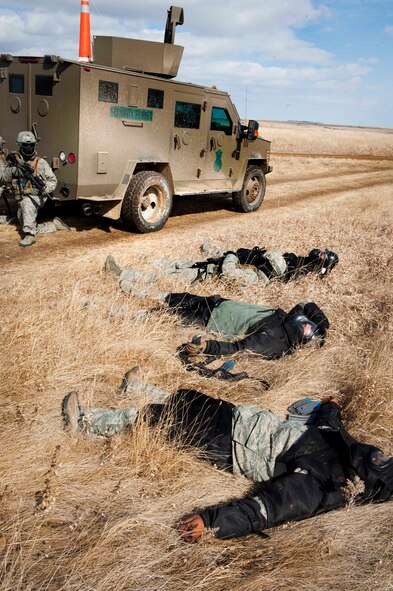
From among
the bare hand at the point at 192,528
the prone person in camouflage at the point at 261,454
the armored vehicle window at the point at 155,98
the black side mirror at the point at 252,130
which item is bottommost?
the bare hand at the point at 192,528

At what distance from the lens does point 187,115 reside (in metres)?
8.45

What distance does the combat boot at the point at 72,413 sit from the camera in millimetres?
3174

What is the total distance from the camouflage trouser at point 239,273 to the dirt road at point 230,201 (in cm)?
199

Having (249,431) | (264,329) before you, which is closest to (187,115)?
(264,329)

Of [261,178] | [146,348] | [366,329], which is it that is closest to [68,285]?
[146,348]

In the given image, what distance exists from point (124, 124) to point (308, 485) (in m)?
5.89

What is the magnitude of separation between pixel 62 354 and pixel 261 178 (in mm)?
7751

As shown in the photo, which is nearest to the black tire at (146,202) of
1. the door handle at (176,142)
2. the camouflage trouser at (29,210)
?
the door handle at (176,142)

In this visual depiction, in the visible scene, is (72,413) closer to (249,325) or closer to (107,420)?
(107,420)

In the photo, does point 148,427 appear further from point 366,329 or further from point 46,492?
point 366,329

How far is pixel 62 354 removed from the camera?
394 cm

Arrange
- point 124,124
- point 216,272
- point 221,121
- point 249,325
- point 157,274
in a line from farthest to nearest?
1. point 221,121
2. point 124,124
3. point 216,272
4. point 157,274
5. point 249,325

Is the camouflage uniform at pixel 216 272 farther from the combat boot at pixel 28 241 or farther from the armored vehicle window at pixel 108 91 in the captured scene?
the armored vehicle window at pixel 108 91

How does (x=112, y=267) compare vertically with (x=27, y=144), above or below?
below
